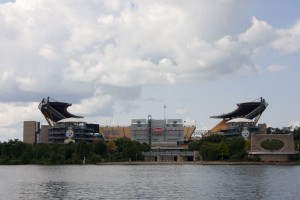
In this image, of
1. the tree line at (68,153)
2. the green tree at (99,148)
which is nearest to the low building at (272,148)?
the tree line at (68,153)

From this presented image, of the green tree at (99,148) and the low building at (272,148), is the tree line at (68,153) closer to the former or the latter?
the green tree at (99,148)

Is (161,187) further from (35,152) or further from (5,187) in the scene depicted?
(35,152)

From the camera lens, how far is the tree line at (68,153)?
167m

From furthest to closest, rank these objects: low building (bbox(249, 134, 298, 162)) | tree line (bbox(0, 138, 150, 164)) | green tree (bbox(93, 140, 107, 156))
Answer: green tree (bbox(93, 140, 107, 156)), tree line (bbox(0, 138, 150, 164)), low building (bbox(249, 134, 298, 162))

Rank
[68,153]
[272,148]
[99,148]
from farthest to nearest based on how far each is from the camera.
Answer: [99,148]
[68,153]
[272,148]

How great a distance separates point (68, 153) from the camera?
565 feet

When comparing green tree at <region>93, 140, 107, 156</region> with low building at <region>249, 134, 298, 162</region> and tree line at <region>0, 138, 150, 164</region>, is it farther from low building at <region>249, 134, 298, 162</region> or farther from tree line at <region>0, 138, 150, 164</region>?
low building at <region>249, 134, 298, 162</region>

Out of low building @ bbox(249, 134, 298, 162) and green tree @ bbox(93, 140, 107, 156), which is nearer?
low building @ bbox(249, 134, 298, 162)

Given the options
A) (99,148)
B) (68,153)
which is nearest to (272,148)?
(99,148)

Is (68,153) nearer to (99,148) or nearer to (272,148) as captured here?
→ (99,148)

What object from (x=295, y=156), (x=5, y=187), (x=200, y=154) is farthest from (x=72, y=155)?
(x=5, y=187)

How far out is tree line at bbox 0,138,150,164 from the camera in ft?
547

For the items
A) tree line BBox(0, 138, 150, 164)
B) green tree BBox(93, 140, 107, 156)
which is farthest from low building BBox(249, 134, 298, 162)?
green tree BBox(93, 140, 107, 156)

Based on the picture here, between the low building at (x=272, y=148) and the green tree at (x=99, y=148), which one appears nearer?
the low building at (x=272, y=148)
